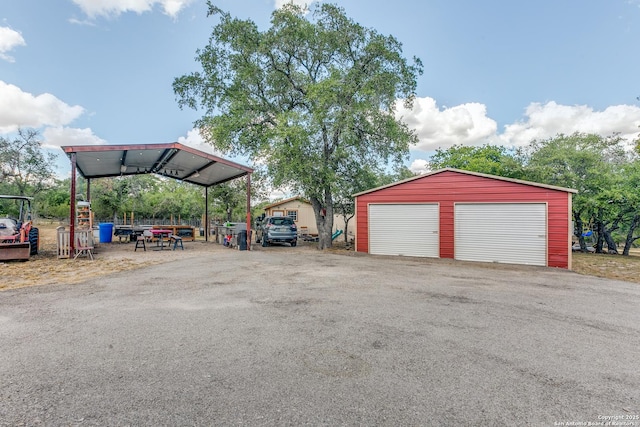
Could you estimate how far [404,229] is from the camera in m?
11.5

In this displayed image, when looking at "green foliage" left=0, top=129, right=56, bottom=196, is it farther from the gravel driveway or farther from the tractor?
the gravel driveway

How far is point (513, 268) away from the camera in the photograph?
28.8 ft

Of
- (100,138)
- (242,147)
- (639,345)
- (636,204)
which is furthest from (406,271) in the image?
(100,138)

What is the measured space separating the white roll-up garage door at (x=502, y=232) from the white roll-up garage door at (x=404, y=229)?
82cm

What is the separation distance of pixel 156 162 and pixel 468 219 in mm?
13388

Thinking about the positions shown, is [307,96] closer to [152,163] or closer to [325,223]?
[325,223]

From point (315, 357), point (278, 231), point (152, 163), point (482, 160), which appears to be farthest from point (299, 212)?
point (315, 357)

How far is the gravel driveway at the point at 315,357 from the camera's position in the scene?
75.8 inches

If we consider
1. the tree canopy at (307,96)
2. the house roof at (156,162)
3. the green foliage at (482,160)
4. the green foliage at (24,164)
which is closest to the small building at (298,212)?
the house roof at (156,162)

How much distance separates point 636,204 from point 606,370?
54.7 feet

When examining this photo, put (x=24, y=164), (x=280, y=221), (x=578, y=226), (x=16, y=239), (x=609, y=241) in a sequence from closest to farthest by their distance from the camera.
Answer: (x=16, y=239) → (x=280, y=221) → (x=609, y=241) → (x=578, y=226) → (x=24, y=164)

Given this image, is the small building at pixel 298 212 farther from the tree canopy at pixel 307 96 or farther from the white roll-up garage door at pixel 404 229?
the white roll-up garage door at pixel 404 229

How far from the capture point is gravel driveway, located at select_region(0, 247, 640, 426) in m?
1.92

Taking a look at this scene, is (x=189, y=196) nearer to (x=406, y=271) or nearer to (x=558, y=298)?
(x=406, y=271)
